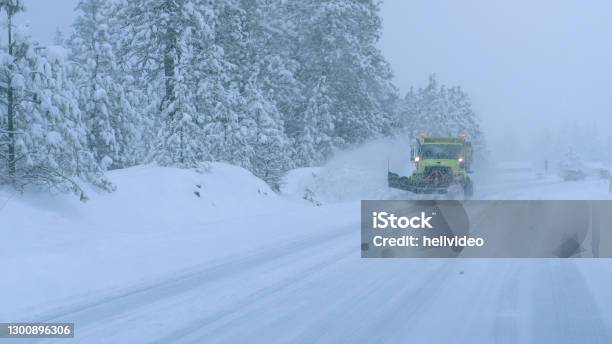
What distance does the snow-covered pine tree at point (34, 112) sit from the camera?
1202 centimetres

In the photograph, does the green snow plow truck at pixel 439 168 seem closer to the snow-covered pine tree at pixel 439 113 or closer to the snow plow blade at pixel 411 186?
the snow plow blade at pixel 411 186

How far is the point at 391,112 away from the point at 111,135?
25.5 metres

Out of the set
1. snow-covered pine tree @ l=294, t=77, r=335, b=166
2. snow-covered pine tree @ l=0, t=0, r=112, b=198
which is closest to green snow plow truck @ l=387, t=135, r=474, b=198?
snow-covered pine tree @ l=294, t=77, r=335, b=166

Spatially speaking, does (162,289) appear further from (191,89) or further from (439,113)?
(439,113)

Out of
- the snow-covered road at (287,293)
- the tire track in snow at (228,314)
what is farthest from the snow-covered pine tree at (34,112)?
the tire track in snow at (228,314)

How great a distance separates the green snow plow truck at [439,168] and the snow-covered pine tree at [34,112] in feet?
48.6

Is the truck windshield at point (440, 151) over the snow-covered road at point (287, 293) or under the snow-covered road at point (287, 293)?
over

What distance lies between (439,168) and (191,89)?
1000 cm

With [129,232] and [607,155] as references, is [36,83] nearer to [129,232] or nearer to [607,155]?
[129,232]

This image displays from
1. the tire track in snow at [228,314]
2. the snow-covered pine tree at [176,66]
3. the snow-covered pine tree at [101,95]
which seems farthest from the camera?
the snow-covered pine tree at [176,66]

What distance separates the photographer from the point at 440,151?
25.6m

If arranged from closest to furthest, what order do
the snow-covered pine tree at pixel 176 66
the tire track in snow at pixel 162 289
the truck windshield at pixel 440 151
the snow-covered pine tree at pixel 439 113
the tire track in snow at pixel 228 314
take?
the tire track in snow at pixel 228 314, the tire track in snow at pixel 162 289, the snow-covered pine tree at pixel 176 66, the truck windshield at pixel 440 151, the snow-covered pine tree at pixel 439 113

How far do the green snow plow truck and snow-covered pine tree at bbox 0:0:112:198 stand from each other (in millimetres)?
14801

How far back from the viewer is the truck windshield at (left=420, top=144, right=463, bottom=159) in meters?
25.5
